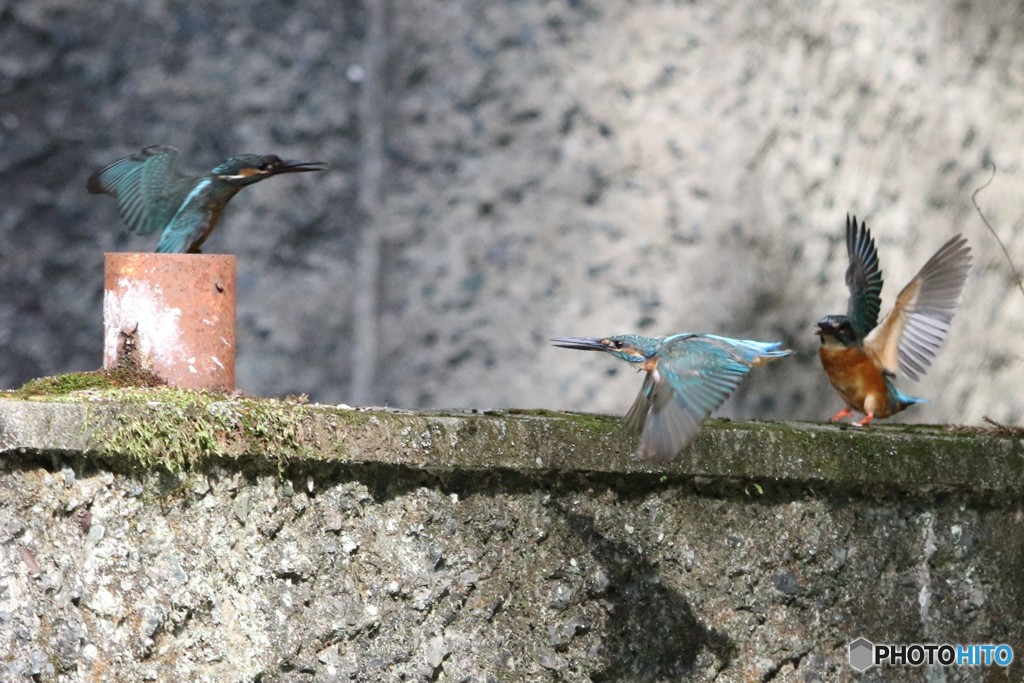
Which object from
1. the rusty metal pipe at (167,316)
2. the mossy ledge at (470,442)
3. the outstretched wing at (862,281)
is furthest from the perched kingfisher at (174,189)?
the outstretched wing at (862,281)

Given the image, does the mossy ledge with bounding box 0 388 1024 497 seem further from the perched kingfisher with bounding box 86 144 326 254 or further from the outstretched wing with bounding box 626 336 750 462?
the perched kingfisher with bounding box 86 144 326 254

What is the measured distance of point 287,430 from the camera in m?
2.46

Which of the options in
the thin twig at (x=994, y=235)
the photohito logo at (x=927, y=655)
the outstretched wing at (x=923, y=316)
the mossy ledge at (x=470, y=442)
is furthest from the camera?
the thin twig at (x=994, y=235)

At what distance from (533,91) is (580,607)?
69.5 inches

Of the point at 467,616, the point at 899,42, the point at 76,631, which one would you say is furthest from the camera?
the point at 899,42

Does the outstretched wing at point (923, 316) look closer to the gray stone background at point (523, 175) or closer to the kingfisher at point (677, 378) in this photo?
the gray stone background at point (523, 175)

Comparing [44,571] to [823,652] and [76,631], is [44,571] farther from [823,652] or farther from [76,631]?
[823,652]

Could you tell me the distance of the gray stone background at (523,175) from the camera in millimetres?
3941

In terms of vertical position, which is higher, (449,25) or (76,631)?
(449,25)

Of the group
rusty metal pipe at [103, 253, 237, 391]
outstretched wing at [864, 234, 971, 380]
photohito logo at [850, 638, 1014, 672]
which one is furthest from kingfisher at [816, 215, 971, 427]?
rusty metal pipe at [103, 253, 237, 391]

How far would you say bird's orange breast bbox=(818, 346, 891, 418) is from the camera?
3.42 m

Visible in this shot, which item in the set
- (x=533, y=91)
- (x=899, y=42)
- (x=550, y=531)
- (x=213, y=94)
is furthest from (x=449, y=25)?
(x=550, y=531)

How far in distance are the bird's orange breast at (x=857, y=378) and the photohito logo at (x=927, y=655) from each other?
25.6 inches

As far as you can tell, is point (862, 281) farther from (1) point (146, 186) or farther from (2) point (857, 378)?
(1) point (146, 186)
